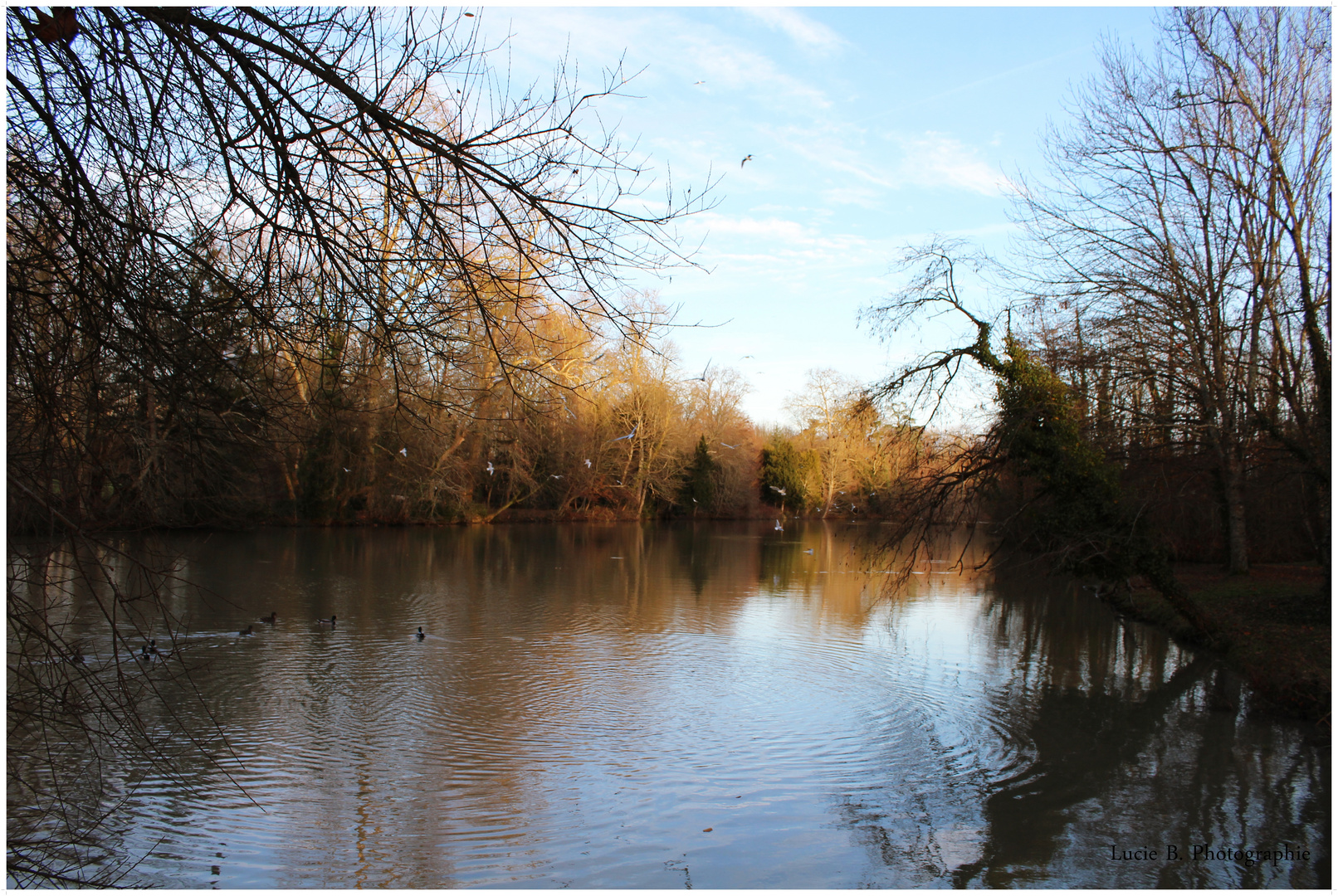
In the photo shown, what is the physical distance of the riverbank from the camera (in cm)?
773

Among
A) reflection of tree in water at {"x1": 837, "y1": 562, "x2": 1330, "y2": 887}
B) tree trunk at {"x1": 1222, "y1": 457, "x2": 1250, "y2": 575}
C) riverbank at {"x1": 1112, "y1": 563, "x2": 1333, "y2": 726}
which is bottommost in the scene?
reflection of tree in water at {"x1": 837, "y1": 562, "x2": 1330, "y2": 887}

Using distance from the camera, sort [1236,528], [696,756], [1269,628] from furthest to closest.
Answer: [1236,528] < [1269,628] < [696,756]

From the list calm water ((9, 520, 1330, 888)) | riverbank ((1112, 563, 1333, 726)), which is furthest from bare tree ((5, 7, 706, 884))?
riverbank ((1112, 563, 1333, 726))

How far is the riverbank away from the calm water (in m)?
0.31

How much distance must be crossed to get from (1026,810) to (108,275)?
5.84 meters

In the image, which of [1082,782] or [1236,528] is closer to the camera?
[1082,782]

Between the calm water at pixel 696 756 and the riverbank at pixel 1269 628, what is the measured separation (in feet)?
1.01

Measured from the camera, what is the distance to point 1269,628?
9820 millimetres

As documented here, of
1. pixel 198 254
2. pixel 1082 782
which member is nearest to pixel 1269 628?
pixel 1082 782

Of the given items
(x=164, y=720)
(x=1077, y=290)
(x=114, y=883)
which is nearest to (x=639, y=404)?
(x=1077, y=290)

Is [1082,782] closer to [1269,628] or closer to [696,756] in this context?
[696,756]

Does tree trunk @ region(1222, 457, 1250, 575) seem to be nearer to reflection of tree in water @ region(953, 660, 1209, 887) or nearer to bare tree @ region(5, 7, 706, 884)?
reflection of tree in water @ region(953, 660, 1209, 887)

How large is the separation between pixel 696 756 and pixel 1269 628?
24.6 ft

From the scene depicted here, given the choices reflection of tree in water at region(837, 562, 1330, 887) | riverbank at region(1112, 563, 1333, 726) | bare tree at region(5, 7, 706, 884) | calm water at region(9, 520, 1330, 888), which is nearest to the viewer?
bare tree at region(5, 7, 706, 884)
